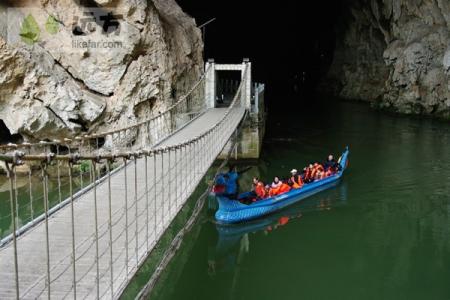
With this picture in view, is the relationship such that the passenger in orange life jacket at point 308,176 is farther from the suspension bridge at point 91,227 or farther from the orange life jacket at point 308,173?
the suspension bridge at point 91,227

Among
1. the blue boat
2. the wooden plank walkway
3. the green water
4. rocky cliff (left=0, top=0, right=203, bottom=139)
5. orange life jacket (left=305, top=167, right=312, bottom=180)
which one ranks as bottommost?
the green water

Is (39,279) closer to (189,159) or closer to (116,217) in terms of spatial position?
(116,217)

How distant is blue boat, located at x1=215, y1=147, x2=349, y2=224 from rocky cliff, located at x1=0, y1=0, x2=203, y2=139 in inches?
156

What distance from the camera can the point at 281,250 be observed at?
955 cm

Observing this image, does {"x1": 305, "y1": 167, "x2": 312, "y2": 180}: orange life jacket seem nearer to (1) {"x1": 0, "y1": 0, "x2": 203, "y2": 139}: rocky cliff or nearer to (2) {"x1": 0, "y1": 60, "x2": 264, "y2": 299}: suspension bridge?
(2) {"x1": 0, "y1": 60, "x2": 264, "y2": 299}: suspension bridge

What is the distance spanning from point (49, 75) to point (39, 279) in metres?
8.76

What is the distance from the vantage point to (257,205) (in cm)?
1094

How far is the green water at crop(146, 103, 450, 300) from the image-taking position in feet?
26.6

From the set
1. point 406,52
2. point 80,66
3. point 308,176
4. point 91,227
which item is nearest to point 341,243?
point 308,176

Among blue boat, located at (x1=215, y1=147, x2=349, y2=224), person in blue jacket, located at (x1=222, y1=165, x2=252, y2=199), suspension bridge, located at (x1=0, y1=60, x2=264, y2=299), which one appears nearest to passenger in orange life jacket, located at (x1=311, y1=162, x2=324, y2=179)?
blue boat, located at (x1=215, y1=147, x2=349, y2=224)

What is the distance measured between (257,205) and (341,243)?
2.00 m

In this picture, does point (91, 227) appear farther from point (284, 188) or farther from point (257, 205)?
A: point (284, 188)

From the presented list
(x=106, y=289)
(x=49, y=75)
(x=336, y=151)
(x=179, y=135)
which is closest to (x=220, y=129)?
(x=179, y=135)

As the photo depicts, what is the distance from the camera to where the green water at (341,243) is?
26.6ft
